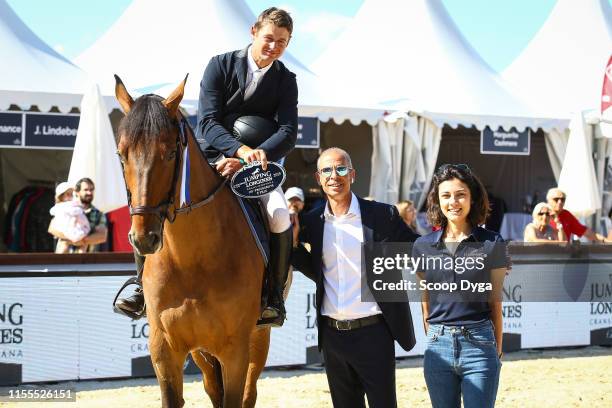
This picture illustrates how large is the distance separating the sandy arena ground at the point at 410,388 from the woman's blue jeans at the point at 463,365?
126 inches

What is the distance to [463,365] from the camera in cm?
392

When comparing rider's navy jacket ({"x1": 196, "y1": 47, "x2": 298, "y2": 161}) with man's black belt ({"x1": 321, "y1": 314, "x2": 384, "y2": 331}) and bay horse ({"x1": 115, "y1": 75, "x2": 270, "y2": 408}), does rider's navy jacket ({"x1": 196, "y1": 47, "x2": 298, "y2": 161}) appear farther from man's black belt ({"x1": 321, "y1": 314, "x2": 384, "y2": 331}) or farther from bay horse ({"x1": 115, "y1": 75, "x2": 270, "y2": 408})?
man's black belt ({"x1": 321, "y1": 314, "x2": 384, "y2": 331})

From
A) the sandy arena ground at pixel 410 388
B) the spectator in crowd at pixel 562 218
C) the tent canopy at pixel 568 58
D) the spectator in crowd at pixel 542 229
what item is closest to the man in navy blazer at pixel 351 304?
the sandy arena ground at pixel 410 388

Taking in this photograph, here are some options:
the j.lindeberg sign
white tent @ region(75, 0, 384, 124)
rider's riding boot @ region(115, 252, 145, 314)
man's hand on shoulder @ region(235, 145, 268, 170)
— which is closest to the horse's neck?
man's hand on shoulder @ region(235, 145, 268, 170)

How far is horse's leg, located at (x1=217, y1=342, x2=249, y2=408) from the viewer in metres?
4.48

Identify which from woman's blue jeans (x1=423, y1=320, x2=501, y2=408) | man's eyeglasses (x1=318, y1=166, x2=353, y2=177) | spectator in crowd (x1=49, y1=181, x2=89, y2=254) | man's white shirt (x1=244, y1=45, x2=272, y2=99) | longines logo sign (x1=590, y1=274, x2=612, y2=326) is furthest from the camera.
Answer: longines logo sign (x1=590, y1=274, x2=612, y2=326)

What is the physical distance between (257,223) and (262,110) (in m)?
0.74

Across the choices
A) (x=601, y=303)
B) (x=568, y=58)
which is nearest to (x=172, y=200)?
(x=601, y=303)

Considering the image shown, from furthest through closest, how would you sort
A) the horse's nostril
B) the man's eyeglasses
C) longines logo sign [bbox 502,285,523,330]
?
1. longines logo sign [bbox 502,285,523,330]
2. the man's eyeglasses
3. the horse's nostril

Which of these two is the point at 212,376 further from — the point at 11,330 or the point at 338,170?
the point at 11,330

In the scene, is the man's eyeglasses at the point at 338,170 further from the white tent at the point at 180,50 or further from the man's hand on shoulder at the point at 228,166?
the white tent at the point at 180,50

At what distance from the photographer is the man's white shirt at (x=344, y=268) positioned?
4.36 m

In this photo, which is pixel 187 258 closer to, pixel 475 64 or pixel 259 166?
pixel 259 166

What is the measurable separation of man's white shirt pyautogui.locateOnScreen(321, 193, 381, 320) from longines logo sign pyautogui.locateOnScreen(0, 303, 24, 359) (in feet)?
13.7
